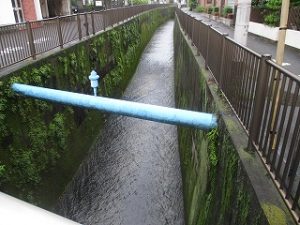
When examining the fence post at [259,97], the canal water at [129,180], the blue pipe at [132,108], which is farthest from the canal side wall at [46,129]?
the fence post at [259,97]

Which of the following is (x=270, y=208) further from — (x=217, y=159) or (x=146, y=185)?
(x=146, y=185)

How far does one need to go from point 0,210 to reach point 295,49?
13.3 m

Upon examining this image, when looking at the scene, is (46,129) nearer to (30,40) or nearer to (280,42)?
(30,40)

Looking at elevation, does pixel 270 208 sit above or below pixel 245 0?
below

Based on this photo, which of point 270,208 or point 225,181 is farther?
A: point 225,181

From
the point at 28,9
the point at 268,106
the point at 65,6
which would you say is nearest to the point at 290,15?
the point at 268,106

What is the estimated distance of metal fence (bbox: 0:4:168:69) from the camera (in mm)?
7129

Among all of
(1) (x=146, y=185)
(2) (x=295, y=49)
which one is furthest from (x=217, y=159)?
(2) (x=295, y=49)

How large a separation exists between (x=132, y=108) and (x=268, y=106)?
2742 millimetres

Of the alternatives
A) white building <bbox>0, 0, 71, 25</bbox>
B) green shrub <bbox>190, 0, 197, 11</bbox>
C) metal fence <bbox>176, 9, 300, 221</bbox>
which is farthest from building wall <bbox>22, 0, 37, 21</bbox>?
green shrub <bbox>190, 0, 197, 11</bbox>

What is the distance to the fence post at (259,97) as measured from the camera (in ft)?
11.0

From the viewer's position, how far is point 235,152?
374 centimetres

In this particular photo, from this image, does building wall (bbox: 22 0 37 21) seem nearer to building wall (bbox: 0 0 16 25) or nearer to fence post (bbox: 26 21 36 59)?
building wall (bbox: 0 0 16 25)

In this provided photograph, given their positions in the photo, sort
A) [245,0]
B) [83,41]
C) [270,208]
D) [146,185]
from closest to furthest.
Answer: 1. [270,208]
2. [245,0]
3. [146,185]
4. [83,41]
